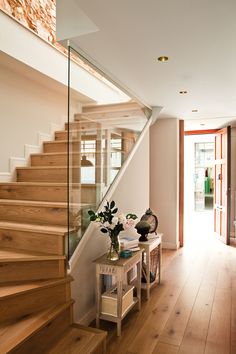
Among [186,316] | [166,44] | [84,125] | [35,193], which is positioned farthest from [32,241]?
[166,44]

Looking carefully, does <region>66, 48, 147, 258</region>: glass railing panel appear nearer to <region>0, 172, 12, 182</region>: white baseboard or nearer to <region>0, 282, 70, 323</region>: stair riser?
<region>0, 282, 70, 323</region>: stair riser

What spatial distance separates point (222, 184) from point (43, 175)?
3.69m

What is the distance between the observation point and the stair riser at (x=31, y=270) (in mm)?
2012

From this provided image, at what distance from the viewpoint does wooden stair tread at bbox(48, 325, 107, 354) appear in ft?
5.71

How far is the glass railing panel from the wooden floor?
0.91 m

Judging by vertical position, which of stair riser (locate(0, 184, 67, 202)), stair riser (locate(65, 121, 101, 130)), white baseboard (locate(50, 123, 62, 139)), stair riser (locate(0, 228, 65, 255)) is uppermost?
white baseboard (locate(50, 123, 62, 139))

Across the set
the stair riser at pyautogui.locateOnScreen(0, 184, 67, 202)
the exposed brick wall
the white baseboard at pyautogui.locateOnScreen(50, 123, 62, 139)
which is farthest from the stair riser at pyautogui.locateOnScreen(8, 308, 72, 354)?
the exposed brick wall

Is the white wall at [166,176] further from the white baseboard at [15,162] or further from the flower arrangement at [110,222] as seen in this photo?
the flower arrangement at [110,222]

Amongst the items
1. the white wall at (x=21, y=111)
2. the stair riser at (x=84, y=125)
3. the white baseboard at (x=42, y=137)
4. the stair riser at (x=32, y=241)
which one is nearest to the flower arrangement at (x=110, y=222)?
the stair riser at (x=32, y=241)

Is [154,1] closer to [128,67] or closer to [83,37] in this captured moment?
[83,37]

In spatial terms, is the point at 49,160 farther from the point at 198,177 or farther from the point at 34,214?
the point at 198,177

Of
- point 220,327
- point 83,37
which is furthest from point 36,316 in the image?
point 83,37

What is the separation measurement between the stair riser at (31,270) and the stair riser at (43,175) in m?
1.16

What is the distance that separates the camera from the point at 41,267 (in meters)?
2.08
